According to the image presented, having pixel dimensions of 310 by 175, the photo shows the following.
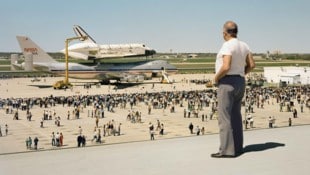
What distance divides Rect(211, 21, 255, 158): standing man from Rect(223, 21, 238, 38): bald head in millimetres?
70

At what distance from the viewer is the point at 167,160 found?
4805mm

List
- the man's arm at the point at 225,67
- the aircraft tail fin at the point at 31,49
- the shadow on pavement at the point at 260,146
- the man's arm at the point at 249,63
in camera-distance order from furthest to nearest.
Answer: the aircraft tail fin at the point at 31,49 → the man's arm at the point at 249,63 → the shadow on pavement at the point at 260,146 → the man's arm at the point at 225,67

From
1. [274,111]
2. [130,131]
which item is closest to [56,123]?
[130,131]

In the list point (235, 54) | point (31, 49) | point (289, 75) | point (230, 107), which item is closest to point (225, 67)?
point (235, 54)

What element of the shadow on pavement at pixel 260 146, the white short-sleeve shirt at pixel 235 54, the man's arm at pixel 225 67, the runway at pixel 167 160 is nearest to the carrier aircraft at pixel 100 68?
the runway at pixel 167 160

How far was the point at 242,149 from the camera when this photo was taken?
5273 mm

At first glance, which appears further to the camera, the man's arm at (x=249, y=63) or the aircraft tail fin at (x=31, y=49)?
the aircraft tail fin at (x=31, y=49)

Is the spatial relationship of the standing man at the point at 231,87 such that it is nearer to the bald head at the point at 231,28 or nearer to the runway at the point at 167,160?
the bald head at the point at 231,28

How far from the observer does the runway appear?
4332mm

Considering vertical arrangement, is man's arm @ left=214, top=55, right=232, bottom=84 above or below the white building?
below

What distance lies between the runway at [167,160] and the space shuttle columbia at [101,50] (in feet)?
232

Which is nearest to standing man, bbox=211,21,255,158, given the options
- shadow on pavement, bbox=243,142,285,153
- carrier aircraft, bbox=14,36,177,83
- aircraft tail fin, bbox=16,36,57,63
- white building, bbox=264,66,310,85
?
shadow on pavement, bbox=243,142,285,153

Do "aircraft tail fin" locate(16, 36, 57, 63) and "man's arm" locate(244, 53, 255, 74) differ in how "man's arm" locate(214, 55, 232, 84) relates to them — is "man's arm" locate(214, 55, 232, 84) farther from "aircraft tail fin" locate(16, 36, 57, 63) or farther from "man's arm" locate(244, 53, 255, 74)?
"aircraft tail fin" locate(16, 36, 57, 63)

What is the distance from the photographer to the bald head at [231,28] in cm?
546
